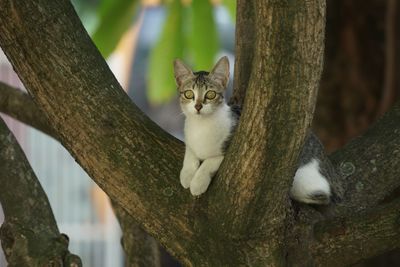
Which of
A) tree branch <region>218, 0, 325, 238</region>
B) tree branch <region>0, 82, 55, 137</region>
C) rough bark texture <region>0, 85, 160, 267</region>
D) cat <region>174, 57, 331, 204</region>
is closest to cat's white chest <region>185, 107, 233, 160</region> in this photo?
cat <region>174, 57, 331, 204</region>

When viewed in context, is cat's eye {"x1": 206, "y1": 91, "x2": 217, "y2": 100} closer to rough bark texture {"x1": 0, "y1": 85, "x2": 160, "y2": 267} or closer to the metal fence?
rough bark texture {"x1": 0, "y1": 85, "x2": 160, "y2": 267}

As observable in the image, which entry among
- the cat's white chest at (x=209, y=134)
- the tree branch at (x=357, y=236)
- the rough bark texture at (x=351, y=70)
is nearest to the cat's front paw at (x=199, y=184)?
the cat's white chest at (x=209, y=134)

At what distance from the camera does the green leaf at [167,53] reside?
438cm

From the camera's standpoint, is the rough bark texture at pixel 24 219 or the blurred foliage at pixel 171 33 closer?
the rough bark texture at pixel 24 219

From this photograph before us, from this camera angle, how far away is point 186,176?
2.77 meters

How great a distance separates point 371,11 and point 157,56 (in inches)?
49.0

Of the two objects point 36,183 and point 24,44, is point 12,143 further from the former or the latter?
point 24,44

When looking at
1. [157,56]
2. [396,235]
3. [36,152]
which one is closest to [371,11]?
[157,56]

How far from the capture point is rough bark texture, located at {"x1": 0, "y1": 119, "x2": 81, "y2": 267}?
9.89 feet

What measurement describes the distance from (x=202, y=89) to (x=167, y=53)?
1.62m

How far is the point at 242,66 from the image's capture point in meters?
3.12

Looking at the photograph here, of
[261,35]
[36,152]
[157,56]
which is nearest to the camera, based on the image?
[261,35]

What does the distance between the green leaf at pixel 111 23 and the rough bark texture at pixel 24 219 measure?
3.18ft

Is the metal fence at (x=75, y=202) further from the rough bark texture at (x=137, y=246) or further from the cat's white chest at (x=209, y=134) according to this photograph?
the cat's white chest at (x=209, y=134)
